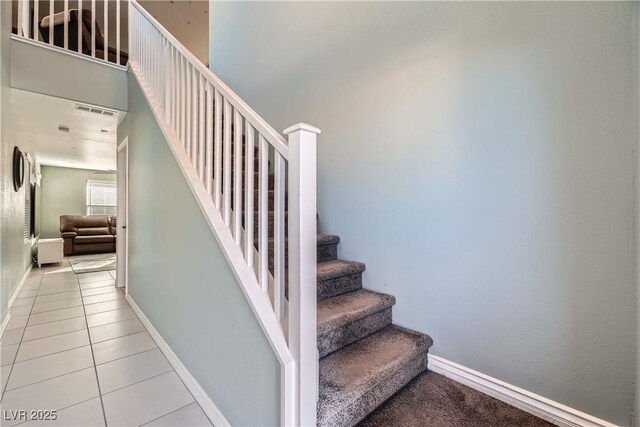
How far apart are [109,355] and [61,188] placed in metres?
7.86

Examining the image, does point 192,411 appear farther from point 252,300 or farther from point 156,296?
point 156,296

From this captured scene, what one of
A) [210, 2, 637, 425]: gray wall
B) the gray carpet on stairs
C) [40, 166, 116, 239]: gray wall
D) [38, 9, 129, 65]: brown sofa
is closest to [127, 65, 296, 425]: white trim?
the gray carpet on stairs

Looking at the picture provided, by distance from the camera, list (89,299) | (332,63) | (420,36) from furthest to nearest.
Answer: (89,299)
(332,63)
(420,36)

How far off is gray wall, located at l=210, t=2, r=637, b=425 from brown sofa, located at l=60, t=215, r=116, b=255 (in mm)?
7218

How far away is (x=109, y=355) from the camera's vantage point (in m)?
2.10

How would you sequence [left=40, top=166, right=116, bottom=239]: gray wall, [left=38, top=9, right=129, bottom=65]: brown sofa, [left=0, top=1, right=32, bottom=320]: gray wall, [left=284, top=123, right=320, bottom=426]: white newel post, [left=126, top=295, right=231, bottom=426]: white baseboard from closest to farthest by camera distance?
[left=284, top=123, right=320, bottom=426]: white newel post → [left=126, top=295, right=231, bottom=426]: white baseboard → [left=0, top=1, right=32, bottom=320]: gray wall → [left=38, top=9, right=129, bottom=65]: brown sofa → [left=40, top=166, right=116, bottom=239]: gray wall

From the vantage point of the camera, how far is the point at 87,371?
1886 millimetres

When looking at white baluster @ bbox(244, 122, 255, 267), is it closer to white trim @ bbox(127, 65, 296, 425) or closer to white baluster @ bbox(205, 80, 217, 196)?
white trim @ bbox(127, 65, 296, 425)

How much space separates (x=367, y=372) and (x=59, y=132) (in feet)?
17.3

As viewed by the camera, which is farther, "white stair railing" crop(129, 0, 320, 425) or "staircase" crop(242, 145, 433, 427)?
"staircase" crop(242, 145, 433, 427)

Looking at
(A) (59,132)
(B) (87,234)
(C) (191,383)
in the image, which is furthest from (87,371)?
(B) (87,234)

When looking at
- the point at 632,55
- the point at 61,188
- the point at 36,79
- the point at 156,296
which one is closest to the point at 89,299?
the point at 156,296

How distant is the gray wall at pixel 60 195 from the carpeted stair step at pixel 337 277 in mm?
8852

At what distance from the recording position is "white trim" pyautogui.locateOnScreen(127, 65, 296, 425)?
1034 mm
